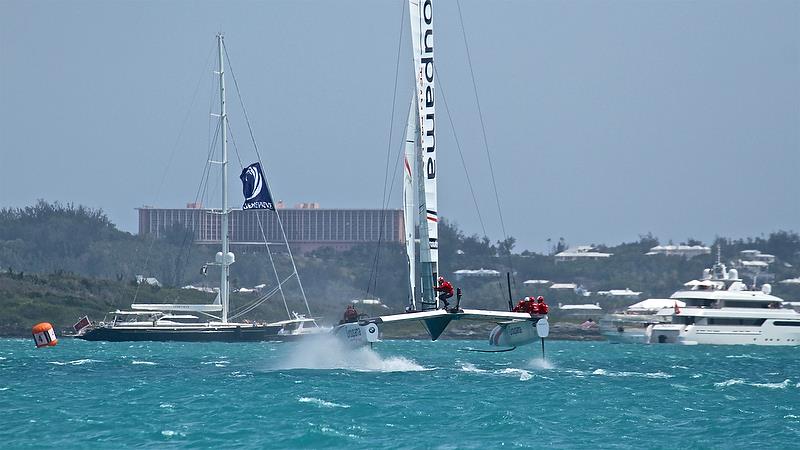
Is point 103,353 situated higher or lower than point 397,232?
lower

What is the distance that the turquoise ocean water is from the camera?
26.6 m

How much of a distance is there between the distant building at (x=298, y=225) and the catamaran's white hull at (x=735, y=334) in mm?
45906

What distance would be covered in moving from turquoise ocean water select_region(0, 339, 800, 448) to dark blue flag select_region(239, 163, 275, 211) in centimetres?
2660

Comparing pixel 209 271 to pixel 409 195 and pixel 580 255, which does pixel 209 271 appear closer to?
pixel 580 255

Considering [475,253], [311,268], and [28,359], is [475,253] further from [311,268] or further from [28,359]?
[28,359]

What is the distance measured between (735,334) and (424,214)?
56137 millimetres

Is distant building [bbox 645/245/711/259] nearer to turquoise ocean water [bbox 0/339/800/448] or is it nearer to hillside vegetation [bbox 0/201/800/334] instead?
hillside vegetation [bbox 0/201/800/334]

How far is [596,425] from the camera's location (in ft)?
95.0

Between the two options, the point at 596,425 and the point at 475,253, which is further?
the point at 475,253

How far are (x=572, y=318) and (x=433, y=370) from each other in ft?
223

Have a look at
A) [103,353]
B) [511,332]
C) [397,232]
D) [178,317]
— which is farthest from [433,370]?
[397,232]

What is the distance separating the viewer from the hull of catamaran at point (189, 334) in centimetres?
7688

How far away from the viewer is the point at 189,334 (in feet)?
254

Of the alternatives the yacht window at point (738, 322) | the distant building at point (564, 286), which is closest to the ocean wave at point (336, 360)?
the yacht window at point (738, 322)
